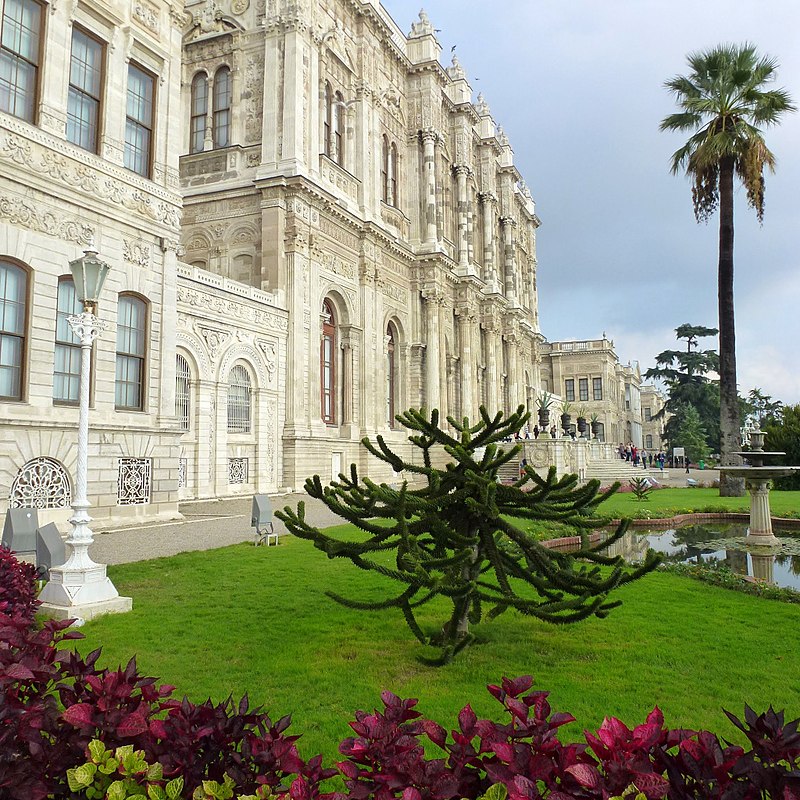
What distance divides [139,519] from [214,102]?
20.1 meters

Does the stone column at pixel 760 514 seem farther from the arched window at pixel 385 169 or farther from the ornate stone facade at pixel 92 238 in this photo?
the arched window at pixel 385 169

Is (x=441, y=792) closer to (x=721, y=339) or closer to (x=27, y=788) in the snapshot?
(x=27, y=788)

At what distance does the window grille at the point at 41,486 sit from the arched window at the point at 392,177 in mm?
25101

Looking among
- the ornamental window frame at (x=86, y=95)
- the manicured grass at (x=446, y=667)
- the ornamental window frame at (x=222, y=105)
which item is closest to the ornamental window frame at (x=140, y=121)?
the ornamental window frame at (x=86, y=95)

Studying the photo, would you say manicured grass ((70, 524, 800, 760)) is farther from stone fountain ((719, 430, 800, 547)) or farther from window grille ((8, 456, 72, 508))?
stone fountain ((719, 430, 800, 547))

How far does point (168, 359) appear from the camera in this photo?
1571 centimetres

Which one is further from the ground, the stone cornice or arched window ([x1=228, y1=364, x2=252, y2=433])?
the stone cornice

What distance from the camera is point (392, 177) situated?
34719 mm

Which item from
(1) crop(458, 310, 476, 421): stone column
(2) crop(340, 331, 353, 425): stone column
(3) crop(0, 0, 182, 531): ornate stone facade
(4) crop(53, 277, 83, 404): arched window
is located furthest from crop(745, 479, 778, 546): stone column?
(1) crop(458, 310, 476, 421): stone column

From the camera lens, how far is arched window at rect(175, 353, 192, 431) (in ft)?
65.0

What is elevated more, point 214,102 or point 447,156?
point 447,156

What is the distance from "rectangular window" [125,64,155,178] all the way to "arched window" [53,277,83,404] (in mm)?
3682

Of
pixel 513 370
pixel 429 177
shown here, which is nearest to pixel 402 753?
pixel 429 177

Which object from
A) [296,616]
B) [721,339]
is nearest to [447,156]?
[721,339]
